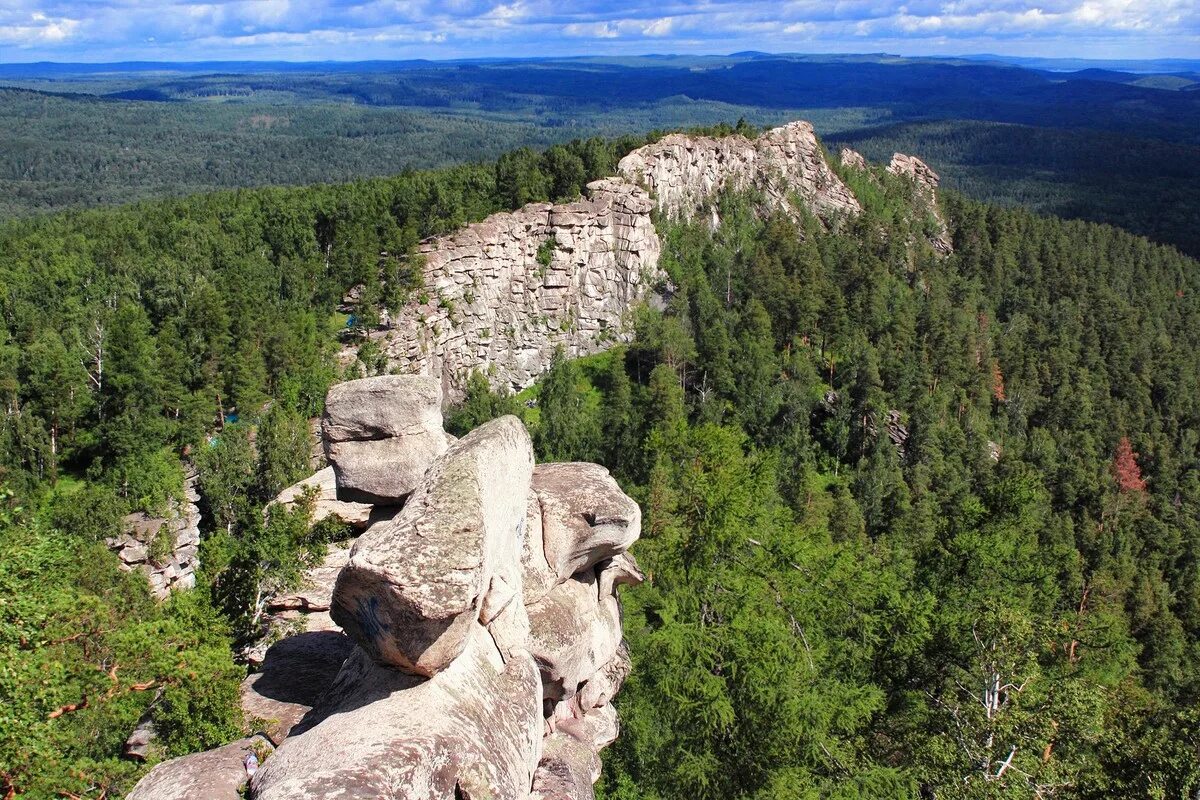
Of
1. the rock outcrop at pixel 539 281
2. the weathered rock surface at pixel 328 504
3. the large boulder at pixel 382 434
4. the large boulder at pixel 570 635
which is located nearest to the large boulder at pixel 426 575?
the large boulder at pixel 570 635

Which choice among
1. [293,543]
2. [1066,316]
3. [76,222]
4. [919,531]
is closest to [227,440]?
[293,543]

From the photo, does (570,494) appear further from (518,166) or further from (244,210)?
(244,210)

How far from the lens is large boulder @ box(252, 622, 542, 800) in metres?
10.4

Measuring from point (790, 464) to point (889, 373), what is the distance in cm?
1897

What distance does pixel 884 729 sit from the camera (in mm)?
22922

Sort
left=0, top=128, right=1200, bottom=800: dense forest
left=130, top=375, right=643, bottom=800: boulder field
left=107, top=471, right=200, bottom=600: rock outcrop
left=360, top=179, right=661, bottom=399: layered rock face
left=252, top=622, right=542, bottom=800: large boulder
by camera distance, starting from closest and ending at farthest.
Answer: left=252, top=622, right=542, bottom=800: large boulder → left=130, top=375, right=643, bottom=800: boulder field → left=0, top=128, right=1200, bottom=800: dense forest → left=107, top=471, right=200, bottom=600: rock outcrop → left=360, top=179, right=661, bottom=399: layered rock face

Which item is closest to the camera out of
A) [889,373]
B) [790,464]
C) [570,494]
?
[570,494]

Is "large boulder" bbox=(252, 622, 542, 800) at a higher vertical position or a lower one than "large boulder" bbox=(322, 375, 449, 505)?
lower

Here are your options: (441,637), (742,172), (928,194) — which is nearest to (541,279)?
(742,172)

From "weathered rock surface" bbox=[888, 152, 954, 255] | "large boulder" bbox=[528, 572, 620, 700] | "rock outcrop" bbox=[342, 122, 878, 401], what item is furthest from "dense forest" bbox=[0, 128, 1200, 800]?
"rock outcrop" bbox=[342, 122, 878, 401]

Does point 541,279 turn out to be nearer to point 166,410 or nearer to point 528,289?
→ point 528,289

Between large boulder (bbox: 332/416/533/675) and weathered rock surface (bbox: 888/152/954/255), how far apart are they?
121 m

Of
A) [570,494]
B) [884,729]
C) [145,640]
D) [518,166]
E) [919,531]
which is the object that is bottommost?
[919,531]

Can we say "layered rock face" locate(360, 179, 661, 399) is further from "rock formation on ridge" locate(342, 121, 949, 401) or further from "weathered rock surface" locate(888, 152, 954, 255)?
"weathered rock surface" locate(888, 152, 954, 255)
